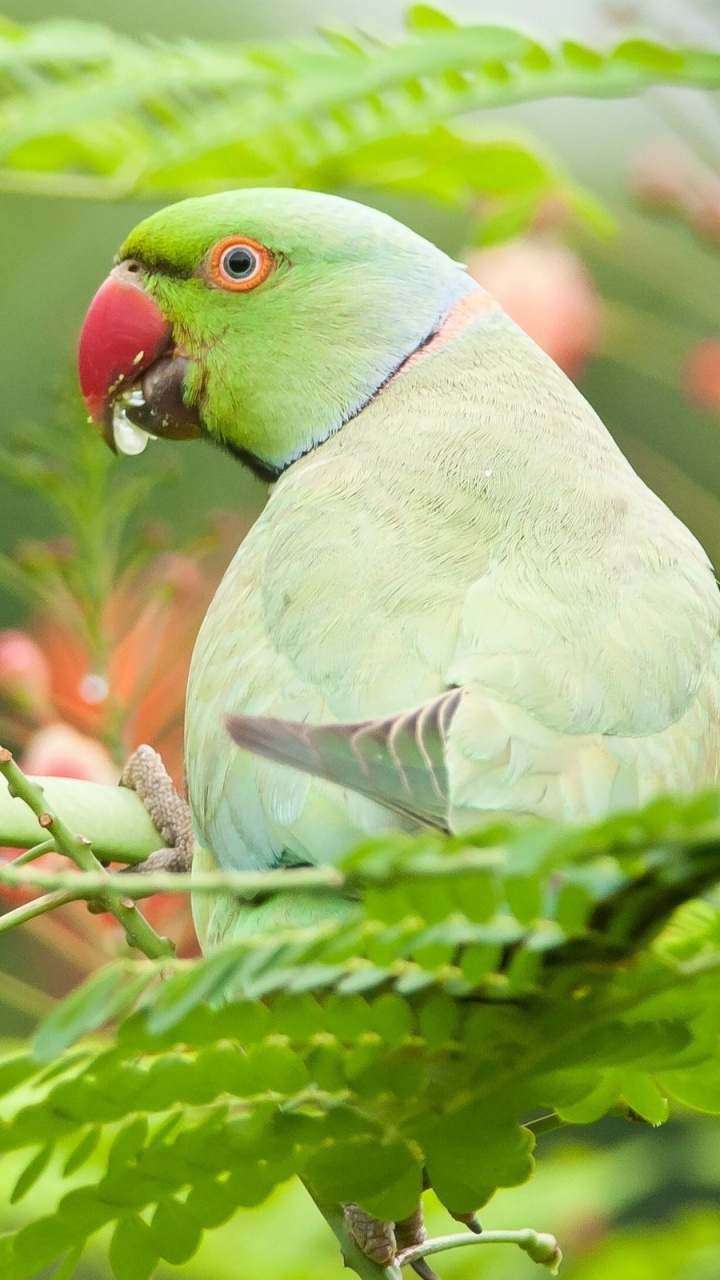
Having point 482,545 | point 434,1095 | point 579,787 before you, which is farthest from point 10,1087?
point 482,545

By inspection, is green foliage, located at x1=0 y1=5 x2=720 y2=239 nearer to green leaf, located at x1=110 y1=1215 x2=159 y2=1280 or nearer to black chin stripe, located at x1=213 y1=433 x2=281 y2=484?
black chin stripe, located at x1=213 y1=433 x2=281 y2=484

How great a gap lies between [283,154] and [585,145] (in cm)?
361

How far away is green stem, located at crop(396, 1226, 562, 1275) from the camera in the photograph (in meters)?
1.12

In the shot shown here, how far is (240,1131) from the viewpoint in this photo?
98 cm

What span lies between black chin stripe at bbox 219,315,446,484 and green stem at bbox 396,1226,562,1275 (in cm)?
108

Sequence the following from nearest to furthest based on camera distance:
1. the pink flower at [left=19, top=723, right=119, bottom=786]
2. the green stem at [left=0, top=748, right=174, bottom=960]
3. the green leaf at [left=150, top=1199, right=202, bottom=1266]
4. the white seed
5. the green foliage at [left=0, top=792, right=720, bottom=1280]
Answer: the green foliage at [left=0, top=792, right=720, bottom=1280] → the green leaf at [left=150, top=1199, right=202, bottom=1266] → the green stem at [left=0, top=748, right=174, bottom=960] → the pink flower at [left=19, top=723, right=119, bottom=786] → the white seed

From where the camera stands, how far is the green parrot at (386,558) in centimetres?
125

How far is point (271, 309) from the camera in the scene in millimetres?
1986

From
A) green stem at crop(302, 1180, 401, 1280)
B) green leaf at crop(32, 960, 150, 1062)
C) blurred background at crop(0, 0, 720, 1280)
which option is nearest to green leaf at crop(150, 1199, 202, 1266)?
green stem at crop(302, 1180, 401, 1280)

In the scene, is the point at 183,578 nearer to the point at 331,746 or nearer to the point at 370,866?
the point at 331,746

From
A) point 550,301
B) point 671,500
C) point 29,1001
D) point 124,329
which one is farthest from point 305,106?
point 671,500

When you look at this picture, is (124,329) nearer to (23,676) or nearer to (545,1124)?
(23,676)

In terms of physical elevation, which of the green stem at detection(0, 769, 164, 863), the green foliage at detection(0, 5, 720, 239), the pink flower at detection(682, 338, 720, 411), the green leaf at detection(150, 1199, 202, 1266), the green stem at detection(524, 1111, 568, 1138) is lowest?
the green stem at detection(524, 1111, 568, 1138)

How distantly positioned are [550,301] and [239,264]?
59 centimetres
